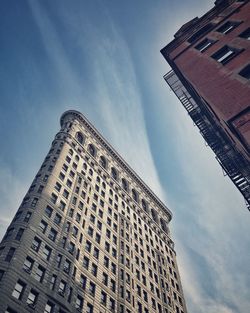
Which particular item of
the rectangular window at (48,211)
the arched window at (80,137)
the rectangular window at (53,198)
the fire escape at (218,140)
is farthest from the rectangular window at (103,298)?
the arched window at (80,137)

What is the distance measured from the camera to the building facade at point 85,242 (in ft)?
101

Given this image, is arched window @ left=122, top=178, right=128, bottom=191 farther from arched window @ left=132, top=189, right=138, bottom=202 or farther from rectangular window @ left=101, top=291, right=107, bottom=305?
rectangular window @ left=101, top=291, right=107, bottom=305

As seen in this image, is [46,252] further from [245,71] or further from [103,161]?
[103,161]

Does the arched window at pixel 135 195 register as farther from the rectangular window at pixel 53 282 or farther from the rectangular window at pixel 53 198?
the rectangular window at pixel 53 282

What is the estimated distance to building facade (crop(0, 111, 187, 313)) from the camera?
30.7 meters

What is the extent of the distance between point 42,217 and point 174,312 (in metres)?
31.1

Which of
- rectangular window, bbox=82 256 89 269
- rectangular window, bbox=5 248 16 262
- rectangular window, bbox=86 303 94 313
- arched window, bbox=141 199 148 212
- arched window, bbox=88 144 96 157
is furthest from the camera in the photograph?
arched window, bbox=141 199 148 212

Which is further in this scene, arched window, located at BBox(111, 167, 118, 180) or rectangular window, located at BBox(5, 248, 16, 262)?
arched window, located at BBox(111, 167, 118, 180)

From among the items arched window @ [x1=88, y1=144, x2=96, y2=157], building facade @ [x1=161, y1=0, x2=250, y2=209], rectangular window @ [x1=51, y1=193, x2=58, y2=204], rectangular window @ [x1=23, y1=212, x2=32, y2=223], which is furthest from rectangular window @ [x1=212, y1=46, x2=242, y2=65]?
arched window @ [x1=88, y1=144, x2=96, y2=157]

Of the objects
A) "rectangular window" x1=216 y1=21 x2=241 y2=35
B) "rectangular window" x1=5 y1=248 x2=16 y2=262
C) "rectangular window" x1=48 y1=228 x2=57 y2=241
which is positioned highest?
"rectangular window" x1=216 y1=21 x2=241 y2=35

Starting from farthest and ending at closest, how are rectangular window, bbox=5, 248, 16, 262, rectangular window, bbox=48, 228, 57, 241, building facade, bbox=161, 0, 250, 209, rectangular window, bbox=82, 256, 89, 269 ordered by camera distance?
1. rectangular window, bbox=82, 256, 89, 269
2. rectangular window, bbox=48, 228, 57, 241
3. rectangular window, bbox=5, 248, 16, 262
4. building facade, bbox=161, 0, 250, 209

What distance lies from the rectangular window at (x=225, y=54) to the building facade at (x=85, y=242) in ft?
91.0

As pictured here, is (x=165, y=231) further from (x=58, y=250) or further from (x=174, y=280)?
(x=58, y=250)

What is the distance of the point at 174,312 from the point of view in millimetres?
50312
